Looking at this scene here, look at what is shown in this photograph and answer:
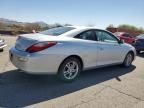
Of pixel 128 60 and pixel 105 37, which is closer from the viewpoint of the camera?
pixel 105 37

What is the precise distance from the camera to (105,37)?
654 cm

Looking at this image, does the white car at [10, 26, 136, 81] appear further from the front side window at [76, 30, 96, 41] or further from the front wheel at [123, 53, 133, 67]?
the front wheel at [123, 53, 133, 67]

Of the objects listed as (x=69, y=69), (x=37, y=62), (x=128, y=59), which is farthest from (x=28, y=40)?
(x=128, y=59)

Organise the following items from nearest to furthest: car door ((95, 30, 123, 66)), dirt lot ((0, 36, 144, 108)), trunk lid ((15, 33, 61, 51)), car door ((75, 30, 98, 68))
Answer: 1. dirt lot ((0, 36, 144, 108))
2. trunk lid ((15, 33, 61, 51))
3. car door ((75, 30, 98, 68))
4. car door ((95, 30, 123, 66))

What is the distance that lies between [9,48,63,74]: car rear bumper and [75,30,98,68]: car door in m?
0.87

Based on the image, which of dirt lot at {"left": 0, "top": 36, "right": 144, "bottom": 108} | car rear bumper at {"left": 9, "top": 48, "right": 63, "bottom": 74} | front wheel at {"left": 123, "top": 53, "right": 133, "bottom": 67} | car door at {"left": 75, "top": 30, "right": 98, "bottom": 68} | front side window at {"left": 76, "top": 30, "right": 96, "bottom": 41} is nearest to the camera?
dirt lot at {"left": 0, "top": 36, "right": 144, "bottom": 108}

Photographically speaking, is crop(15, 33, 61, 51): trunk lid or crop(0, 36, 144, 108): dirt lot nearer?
crop(0, 36, 144, 108): dirt lot

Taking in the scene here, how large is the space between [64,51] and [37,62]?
28.6 inches

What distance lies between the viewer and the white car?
15.8 ft

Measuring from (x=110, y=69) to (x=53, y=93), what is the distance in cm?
319

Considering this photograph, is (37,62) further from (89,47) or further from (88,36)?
(88,36)

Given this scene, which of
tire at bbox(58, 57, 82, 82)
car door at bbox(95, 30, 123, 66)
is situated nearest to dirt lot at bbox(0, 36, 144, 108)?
tire at bbox(58, 57, 82, 82)

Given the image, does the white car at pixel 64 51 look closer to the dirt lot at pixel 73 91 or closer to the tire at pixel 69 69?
the tire at pixel 69 69

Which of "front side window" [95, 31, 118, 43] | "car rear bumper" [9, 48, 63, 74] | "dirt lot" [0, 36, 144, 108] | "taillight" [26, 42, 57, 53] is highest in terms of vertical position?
"front side window" [95, 31, 118, 43]
